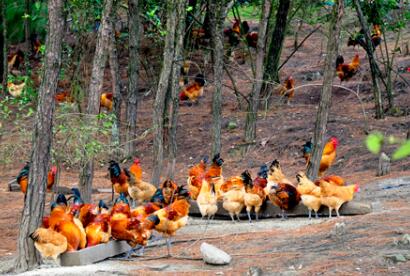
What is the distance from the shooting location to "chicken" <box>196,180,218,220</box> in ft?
39.7

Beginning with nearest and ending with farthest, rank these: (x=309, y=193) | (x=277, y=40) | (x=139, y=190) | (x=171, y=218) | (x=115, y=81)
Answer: (x=171, y=218) < (x=309, y=193) < (x=139, y=190) < (x=115, y=81) < (x=277, y=40)

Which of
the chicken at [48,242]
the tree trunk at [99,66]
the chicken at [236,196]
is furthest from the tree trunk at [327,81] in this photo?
the chicken at [48,242]

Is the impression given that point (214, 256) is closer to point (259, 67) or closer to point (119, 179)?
point (119, 179)

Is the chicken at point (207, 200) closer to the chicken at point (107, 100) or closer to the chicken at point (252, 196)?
the chicken at point (252, 196)

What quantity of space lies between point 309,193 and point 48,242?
4405mm

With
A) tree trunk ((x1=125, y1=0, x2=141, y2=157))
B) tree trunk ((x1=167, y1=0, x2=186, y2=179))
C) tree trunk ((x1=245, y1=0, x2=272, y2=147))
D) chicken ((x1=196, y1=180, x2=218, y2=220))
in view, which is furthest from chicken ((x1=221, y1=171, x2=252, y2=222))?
tree trunk ((x1=125, y1=0, x2=141, y2=157))

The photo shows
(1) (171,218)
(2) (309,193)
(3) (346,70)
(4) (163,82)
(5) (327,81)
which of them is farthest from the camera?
(3) (346,70)

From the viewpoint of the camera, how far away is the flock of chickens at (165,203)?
9375 millimetres

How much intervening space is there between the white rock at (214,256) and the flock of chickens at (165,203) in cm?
102

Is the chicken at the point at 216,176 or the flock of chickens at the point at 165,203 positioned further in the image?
the chicken at the point at 216,176

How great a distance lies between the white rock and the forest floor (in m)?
0.08

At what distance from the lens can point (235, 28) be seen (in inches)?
1021

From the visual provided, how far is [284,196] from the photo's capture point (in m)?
12.0

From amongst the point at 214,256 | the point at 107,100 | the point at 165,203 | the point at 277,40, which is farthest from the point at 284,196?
the point at 107,100
